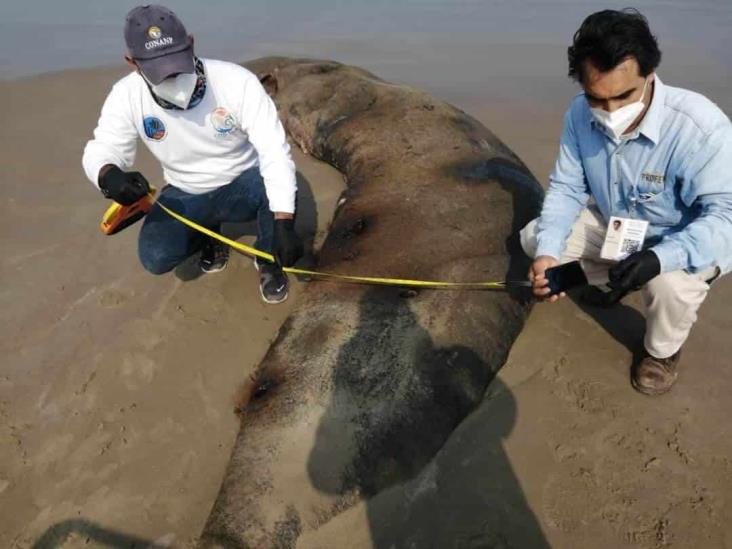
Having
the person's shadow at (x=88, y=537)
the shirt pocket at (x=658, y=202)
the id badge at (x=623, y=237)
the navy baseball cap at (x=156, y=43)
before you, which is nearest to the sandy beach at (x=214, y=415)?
the person's shadow at (x=88, y=537)

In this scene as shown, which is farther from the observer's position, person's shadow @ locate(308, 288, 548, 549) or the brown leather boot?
the brown leather boot

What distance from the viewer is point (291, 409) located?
2.54 m

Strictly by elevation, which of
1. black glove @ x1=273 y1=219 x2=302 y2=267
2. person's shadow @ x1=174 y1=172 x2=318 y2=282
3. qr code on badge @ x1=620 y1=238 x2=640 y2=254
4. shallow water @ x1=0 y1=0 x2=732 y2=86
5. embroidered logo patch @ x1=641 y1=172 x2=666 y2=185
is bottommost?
person's shadow @ x1=174 y1=172 x2=318 y2=282

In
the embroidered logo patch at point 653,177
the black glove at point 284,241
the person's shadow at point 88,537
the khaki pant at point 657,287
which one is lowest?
the person's shadow at point 88,537

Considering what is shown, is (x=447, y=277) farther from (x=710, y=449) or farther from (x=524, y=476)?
(x=710, y=449)

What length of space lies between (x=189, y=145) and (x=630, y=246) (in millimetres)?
2547

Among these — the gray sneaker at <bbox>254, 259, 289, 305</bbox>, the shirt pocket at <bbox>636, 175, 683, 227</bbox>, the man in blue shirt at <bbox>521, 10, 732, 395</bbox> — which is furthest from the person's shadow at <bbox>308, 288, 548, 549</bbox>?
the shirt pocket at <bbox>636, 175, 683, 227</bbox>

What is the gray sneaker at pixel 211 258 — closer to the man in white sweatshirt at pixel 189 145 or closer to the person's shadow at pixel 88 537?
the man in white sweatshirt at pixel 189 145

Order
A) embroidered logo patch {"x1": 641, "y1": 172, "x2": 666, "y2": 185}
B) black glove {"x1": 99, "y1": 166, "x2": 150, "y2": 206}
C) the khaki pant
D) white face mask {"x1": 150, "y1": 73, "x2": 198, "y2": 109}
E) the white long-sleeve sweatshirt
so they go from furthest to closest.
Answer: the white long-sleeve sweatshirt < black glove {"x1": 99, "y1": 166, "x2": 150, "y2": 206} < white face mask {"x1": 150, "y1": 73, "x2": 198, "y2": 109} < the khaki pant < embroidered logo patch {"x1": 641, "y1": 172, "x2": 666, "y2": 185}

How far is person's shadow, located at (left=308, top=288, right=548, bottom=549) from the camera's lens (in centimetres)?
239

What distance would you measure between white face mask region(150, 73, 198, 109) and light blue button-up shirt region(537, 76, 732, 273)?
2026 mm

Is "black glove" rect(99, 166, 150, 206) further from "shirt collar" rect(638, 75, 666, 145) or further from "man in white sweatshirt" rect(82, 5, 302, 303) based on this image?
"shirt collar" rect(638, 75, 666, 145)

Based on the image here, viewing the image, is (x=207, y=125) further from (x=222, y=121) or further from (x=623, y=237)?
(x=623, y=237)

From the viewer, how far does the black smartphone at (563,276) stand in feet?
9.80
